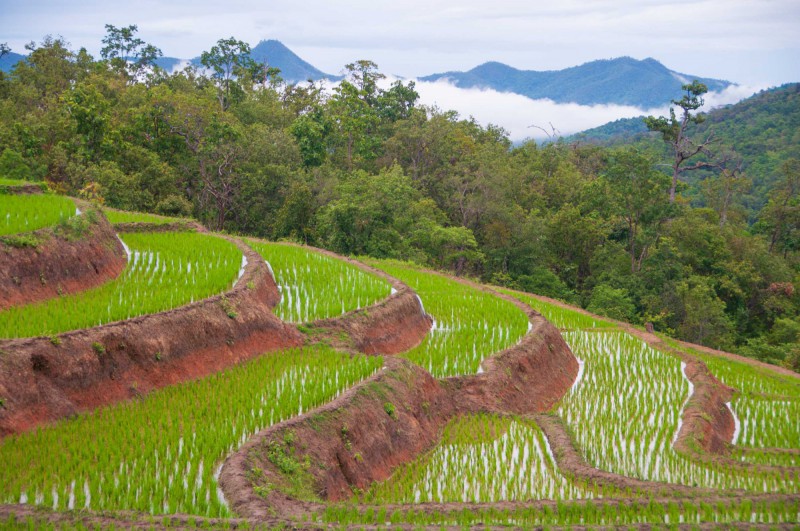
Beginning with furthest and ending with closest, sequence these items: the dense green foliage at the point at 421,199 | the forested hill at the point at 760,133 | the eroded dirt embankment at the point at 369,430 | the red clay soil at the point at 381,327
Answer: the forested hill at the point at 760,133, the dense green foliage at the point at 421,199, the red clay soil at the point at 381,327, the eroded dirt embankment at the point at 369,430

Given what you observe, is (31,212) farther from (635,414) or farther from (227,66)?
(227,66)

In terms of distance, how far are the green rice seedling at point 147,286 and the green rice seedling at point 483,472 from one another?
4.06m

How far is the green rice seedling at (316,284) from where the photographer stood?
481 inches

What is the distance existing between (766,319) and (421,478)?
26.5 metres

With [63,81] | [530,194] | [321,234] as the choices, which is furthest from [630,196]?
[63,81]

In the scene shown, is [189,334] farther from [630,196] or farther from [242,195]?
[630,196]

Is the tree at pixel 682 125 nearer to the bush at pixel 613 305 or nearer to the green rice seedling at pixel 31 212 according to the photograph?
the bush at pixel 613 305

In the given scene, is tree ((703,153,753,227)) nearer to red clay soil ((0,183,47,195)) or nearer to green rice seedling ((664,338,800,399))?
green rice seedling ((664,338,800,399))

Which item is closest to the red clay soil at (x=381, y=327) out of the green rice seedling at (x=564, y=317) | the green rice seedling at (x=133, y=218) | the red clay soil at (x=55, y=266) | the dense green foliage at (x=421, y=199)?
the red clay soil at (x=55, y=266)

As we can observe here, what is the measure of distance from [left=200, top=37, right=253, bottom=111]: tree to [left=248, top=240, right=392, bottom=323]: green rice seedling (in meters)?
26.9

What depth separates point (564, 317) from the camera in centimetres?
1784

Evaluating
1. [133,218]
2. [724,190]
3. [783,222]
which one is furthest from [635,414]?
[724,190]

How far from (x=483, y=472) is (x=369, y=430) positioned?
4.36 feet

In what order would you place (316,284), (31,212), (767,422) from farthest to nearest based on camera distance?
(316,284) < (31,212) < (767,422)
